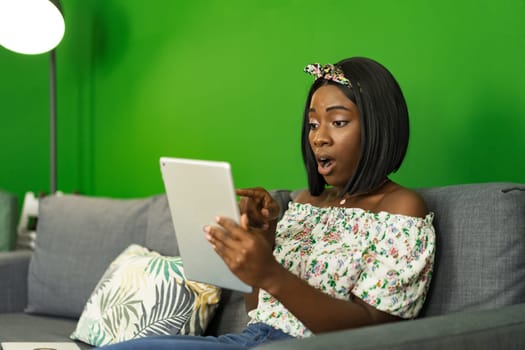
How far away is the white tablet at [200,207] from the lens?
1.28 meters

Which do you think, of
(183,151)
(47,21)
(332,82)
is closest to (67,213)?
(183,151)

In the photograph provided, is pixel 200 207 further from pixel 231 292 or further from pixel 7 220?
pixel 7 220

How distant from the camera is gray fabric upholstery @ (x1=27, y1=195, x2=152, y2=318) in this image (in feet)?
7.88

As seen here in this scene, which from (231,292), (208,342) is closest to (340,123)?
(208,342)

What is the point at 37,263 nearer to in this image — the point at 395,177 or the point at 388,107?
the point at 395,177

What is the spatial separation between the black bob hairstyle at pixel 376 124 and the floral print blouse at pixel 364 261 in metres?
0.08

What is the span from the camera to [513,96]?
1.77 m

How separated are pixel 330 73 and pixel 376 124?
6.5 inches

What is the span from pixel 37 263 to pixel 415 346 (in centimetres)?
171

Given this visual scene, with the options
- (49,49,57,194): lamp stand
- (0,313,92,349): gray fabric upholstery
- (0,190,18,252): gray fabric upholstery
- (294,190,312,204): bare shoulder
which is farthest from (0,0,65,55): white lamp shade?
(294,190,312,204): bare shoulder

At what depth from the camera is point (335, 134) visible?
5.13 ft

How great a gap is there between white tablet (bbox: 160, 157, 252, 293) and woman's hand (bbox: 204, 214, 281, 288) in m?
0.02

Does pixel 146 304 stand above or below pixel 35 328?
above

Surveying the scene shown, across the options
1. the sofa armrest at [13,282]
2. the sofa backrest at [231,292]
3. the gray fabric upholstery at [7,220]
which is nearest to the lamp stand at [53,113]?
the gray fabric upholstery at [7,220]
